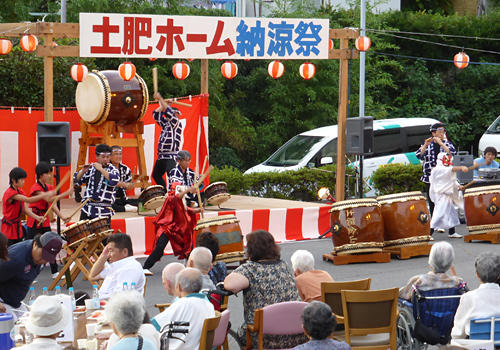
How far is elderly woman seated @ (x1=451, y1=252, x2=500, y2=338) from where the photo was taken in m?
5.95

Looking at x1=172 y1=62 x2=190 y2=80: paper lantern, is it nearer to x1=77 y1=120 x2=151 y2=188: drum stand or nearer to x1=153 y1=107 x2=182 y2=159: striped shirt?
x1=153 y1=107 x2=182 y2=159: striped shirt

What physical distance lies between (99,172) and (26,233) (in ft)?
3.67

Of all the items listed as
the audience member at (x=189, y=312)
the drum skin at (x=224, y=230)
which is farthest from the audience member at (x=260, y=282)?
the drum skin at (x=224, y=230)

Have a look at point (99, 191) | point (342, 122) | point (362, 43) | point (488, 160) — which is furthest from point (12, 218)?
point (488, 160)

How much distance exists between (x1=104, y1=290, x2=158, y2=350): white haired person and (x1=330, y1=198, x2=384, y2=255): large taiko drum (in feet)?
21.0

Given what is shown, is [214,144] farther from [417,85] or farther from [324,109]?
[417,85]

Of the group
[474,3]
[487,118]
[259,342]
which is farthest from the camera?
[474,3]

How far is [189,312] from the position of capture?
5.68 m

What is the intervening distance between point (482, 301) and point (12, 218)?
5669 mm

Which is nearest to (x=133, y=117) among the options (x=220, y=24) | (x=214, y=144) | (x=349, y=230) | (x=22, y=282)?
(x=220, y=24)

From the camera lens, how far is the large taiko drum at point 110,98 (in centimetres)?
1349

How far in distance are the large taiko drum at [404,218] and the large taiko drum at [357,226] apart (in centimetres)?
22

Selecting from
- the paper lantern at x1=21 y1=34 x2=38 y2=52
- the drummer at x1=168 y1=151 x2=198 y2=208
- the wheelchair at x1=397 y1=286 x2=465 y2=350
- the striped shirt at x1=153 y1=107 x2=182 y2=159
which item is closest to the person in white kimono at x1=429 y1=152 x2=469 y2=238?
the drummer at x1=168 y1=151 x2=198 y2=208

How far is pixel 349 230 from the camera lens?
36.2 feet
